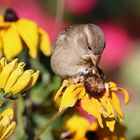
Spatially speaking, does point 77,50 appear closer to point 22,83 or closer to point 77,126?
point 77,126

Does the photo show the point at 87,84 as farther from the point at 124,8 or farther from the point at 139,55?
the point at 124,8

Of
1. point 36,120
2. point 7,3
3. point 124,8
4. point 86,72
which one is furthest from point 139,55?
point 86,72

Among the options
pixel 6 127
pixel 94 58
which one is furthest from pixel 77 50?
pixel 6 127

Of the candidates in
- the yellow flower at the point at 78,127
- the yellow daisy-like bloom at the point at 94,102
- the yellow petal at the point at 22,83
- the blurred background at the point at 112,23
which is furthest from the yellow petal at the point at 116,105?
the blurred background at the point at 112,23

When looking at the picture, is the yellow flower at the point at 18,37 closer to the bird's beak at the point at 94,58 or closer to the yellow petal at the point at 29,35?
the yellow petal at the point at 29,35

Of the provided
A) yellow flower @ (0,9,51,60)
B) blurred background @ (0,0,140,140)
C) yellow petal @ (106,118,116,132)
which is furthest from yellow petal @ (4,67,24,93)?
blurred background @ (0,0,140,140)

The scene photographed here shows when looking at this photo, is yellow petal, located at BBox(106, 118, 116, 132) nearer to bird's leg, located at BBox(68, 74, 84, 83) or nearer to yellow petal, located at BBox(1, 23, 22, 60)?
bird's leg, located at BBox(68, 74, 84, 83)

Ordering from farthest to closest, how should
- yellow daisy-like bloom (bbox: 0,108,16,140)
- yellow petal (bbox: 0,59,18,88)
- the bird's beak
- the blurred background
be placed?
the blurred background < the bird's beak < yellow petal (bbox: 0,59,18,88) < yellow daisy-like bloom (bbox: 0,108,16,140)
